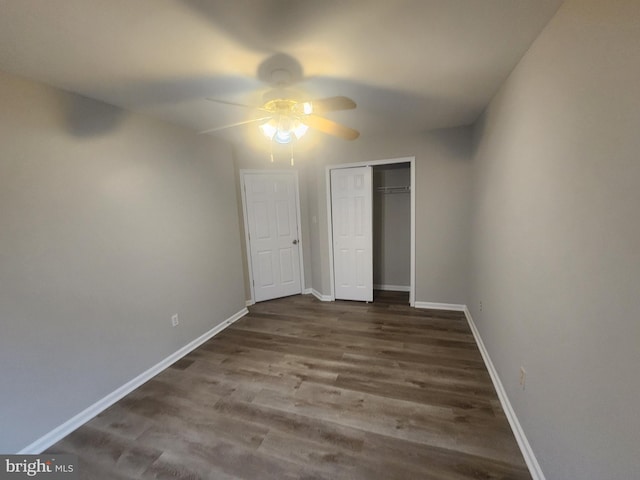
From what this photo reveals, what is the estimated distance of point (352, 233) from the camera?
3729mm

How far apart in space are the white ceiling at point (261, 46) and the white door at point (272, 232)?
5.83 ft

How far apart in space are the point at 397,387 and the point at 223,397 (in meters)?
1.41

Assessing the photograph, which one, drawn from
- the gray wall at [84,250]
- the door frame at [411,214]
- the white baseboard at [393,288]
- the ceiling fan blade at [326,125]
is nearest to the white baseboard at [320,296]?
the door frame at [411,214]

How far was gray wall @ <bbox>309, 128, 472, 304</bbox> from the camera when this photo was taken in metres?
3.15

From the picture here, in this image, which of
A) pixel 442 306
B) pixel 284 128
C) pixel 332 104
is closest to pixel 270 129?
pixel 284 128

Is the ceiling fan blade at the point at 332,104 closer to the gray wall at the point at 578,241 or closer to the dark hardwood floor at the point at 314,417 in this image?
the gray wall at the point at 578,241

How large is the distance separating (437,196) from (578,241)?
2348 millimetres

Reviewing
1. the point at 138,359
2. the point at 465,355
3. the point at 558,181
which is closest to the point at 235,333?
the point at 138,359

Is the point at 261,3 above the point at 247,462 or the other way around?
above

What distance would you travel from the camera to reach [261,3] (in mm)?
1121

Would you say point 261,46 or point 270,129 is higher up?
point 261,46

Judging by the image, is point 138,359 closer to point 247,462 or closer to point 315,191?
point 247,462

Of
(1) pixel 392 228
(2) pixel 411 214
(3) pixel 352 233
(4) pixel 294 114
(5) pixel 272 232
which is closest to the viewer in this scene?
(4) pixel 294 114

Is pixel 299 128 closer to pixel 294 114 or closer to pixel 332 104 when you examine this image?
pixel 294 114
